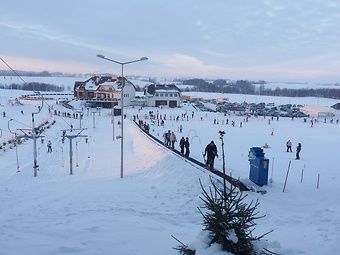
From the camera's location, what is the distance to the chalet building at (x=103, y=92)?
73.4m

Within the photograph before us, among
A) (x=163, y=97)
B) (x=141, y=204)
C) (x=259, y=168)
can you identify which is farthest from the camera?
(x=163, y=97)

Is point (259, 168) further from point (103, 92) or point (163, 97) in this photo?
point (103, 92)

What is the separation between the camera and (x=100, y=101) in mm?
72938

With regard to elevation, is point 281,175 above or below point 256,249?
below

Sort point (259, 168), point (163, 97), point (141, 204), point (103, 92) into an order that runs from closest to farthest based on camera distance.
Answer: point (141, 204) → point (259, 168) → point (163, 97) → point (103, 92)

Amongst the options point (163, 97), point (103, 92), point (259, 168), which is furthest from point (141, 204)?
point (103, 92)

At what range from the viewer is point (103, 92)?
7775 centimetres

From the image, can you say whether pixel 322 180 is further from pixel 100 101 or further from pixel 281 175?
pixel 100 101

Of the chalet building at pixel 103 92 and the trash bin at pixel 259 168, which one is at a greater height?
the chalet building at pixel 103 92

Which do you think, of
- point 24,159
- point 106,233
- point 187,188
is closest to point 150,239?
point 106,233

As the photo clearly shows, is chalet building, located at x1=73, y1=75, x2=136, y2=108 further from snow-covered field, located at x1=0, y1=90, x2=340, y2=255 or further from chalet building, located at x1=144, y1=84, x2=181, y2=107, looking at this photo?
snow-covered field, located at x1=0, y1=90, x2=340, y2=255

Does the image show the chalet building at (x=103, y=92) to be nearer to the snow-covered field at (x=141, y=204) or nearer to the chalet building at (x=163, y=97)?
the chalet building at (x=163, y=97)

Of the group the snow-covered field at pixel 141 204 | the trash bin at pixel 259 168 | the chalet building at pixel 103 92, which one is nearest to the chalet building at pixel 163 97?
the chalet building at pixel 103 92

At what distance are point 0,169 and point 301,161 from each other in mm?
19442
